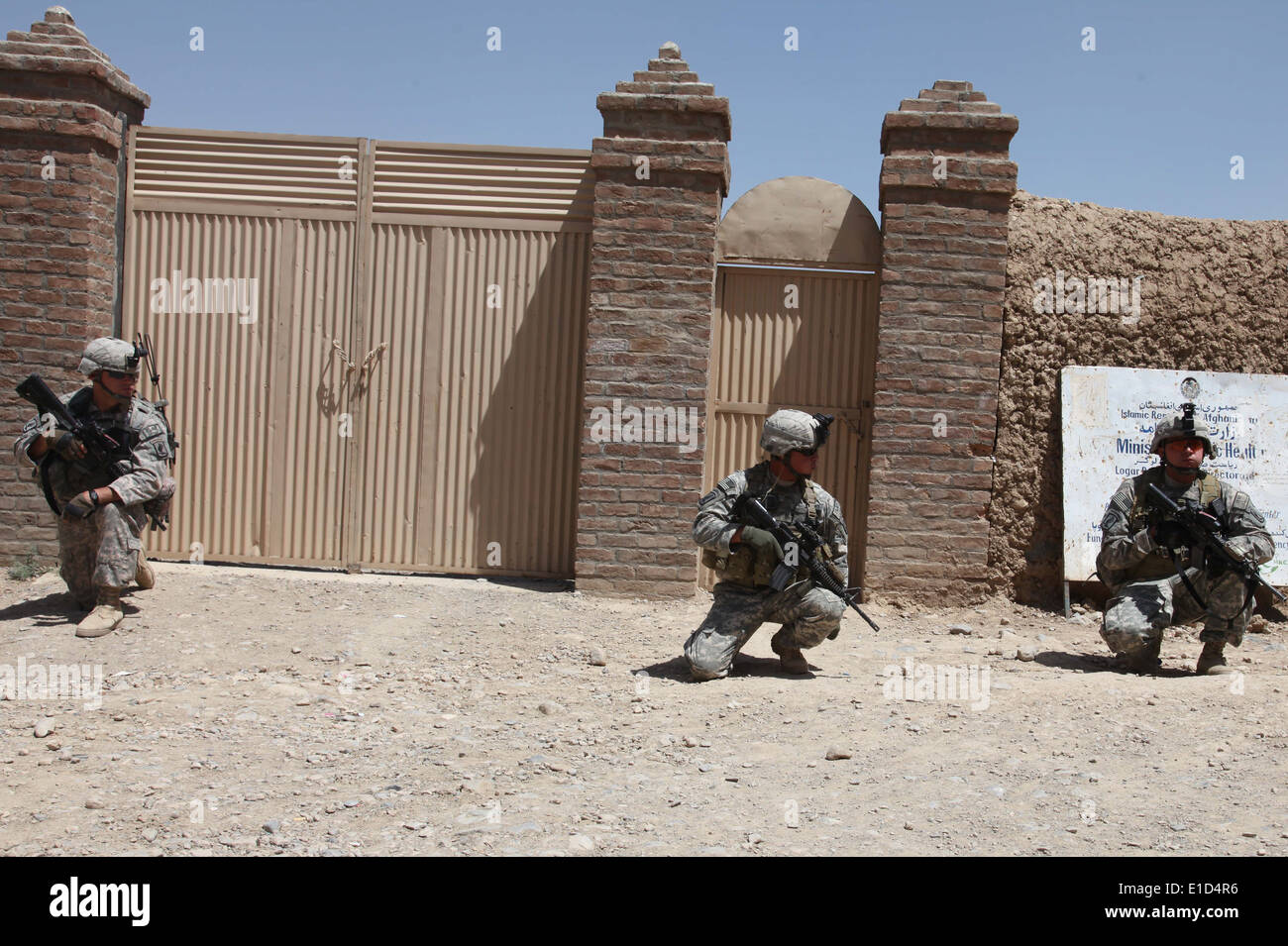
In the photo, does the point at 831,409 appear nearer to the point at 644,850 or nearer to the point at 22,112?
the point at 644,850

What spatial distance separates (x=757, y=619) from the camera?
5289 mm

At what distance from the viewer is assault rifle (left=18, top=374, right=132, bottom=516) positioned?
18.1 feet

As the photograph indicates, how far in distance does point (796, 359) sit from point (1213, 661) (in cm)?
306

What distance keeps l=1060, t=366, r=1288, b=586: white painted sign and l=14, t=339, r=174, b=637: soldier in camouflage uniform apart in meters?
5.52

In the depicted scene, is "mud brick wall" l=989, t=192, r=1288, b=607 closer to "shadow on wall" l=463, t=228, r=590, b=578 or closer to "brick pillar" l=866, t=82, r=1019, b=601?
"brick pillar" l=866, t=82, r=1019, b=601

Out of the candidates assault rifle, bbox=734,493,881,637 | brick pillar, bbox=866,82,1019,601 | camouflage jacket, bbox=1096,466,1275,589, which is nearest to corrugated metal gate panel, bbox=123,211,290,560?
assault rifle, bbox=734,493,881,637

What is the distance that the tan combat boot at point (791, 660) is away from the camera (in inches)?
212

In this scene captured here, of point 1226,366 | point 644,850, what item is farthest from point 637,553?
point 1226,366

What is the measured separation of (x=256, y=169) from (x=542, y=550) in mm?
3218

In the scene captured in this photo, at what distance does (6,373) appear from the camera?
6.80 metres

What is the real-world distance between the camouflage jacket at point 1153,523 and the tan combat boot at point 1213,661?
42 centimetres

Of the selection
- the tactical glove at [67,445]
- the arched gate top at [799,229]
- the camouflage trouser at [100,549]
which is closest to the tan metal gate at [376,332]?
the arched gate top at [799,229]

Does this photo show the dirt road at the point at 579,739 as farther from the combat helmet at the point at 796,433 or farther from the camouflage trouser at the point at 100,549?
the combat helmet at the point at 796,433

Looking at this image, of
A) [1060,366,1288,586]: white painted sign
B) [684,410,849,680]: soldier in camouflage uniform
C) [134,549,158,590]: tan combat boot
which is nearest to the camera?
[684,410,849,680]: soldier in camouflage uniform
